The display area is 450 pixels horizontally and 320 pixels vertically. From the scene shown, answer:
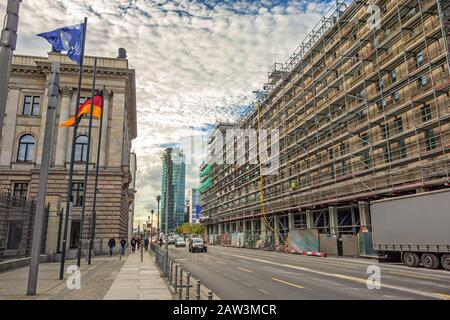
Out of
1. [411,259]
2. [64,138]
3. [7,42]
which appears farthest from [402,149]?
[64,138]

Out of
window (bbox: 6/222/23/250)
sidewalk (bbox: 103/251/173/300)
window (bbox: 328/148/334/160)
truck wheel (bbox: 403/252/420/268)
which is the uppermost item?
window (bbox: 328/148/334/160)

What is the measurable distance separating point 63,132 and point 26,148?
16.4ft

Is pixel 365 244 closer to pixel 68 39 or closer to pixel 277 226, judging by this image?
pixel 277 226

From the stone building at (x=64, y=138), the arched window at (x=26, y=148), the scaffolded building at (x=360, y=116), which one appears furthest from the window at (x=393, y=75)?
the arched window at (x=26, y=148)

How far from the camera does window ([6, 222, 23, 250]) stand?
18523 millimetres

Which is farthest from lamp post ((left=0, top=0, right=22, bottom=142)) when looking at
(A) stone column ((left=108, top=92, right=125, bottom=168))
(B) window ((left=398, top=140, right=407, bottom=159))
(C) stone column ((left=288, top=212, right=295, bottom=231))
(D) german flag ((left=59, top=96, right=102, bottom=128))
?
(C) stone column ((left=288, top=212, right=295, bottom=231))

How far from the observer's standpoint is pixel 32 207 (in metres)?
21.5

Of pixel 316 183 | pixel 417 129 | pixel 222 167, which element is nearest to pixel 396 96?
pixel 417 129

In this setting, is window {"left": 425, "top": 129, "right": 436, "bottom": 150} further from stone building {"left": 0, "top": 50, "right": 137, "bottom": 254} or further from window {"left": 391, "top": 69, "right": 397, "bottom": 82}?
stone building {"left": 0, "top": 50, "right": 137, "bottom": 254}

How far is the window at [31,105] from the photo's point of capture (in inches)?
1642

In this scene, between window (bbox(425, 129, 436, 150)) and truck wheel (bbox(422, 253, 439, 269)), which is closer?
truck wheel (bbox(422, 253, 439, 269))

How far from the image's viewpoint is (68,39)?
14.4 m
